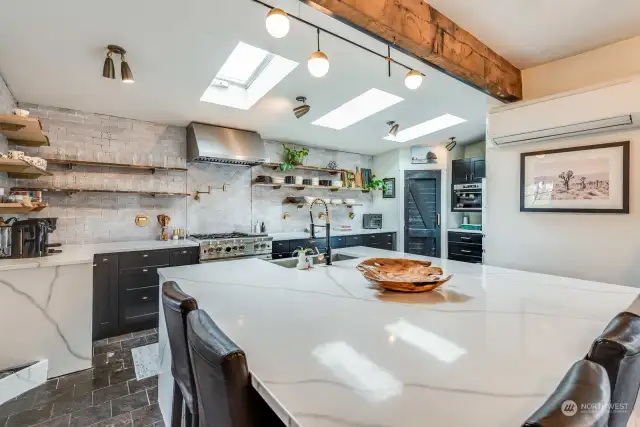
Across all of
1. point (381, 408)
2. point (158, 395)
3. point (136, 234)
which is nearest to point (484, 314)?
point (381, 408)

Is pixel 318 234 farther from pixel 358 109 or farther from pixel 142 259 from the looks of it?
pixel 142 259

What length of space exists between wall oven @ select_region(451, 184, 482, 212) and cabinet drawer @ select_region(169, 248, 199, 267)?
14.4ft

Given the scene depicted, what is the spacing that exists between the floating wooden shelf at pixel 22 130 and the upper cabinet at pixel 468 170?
5.61 m

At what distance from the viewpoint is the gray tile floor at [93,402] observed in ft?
Answer: 6.27

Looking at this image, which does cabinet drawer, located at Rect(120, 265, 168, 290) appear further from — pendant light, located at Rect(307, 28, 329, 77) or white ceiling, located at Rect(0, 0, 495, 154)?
pendant light, located at Rect(307, 28, 329, 77)

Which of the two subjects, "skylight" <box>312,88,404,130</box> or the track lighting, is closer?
the track lighting

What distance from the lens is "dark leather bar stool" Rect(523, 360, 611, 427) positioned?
46 centimetres

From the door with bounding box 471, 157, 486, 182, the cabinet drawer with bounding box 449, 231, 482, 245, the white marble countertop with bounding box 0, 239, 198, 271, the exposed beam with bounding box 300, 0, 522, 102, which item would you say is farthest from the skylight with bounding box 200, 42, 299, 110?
the cabinet drawer with bounding box 449, 231, 482, 245

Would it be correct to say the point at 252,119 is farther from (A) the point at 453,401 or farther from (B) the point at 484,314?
(A) the point at 453,401

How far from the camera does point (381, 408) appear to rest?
67cm

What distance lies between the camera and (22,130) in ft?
8.36

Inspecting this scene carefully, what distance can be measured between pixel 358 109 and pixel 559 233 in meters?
2.72

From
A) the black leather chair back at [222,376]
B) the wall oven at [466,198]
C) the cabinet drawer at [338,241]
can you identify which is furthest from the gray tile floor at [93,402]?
the wall oven at [466,198]

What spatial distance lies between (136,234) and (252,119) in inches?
79.0
